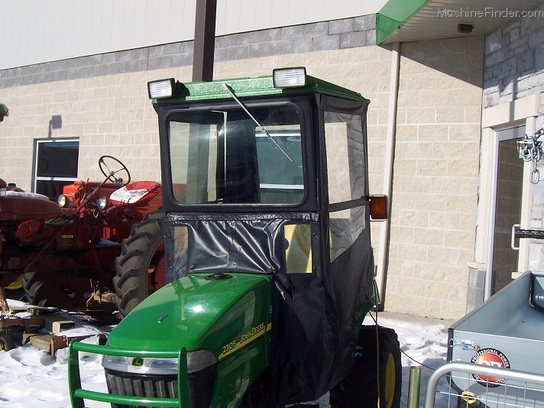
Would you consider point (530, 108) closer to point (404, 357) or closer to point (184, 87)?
point (404, 357)

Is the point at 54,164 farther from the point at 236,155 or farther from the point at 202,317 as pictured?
the point at 202,317

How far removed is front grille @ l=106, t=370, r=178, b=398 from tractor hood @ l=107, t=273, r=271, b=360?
13 cm

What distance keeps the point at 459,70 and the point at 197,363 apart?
5.90 metres

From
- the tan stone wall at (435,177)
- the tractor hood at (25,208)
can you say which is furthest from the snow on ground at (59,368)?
the tractor hood at (25,208)

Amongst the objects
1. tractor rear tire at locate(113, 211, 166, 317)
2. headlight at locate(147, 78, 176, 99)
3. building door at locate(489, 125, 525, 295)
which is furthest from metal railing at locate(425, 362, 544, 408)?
building door at locate(489, 125, 525, 295)

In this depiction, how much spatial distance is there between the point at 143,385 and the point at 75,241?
4178 mm

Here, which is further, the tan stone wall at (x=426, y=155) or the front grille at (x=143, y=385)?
the tan stone wall at (x=426, y=155)

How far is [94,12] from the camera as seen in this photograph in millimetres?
10930

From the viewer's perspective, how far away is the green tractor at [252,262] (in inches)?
105

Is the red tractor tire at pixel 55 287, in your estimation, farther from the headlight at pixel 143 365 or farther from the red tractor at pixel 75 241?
the headlight at pixel 143 365

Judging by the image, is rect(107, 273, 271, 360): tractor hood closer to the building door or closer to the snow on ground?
the snow on ground

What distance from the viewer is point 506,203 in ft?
22.4

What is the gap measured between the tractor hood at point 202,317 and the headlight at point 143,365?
0.06 m

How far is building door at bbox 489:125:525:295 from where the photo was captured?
656 centimetres
